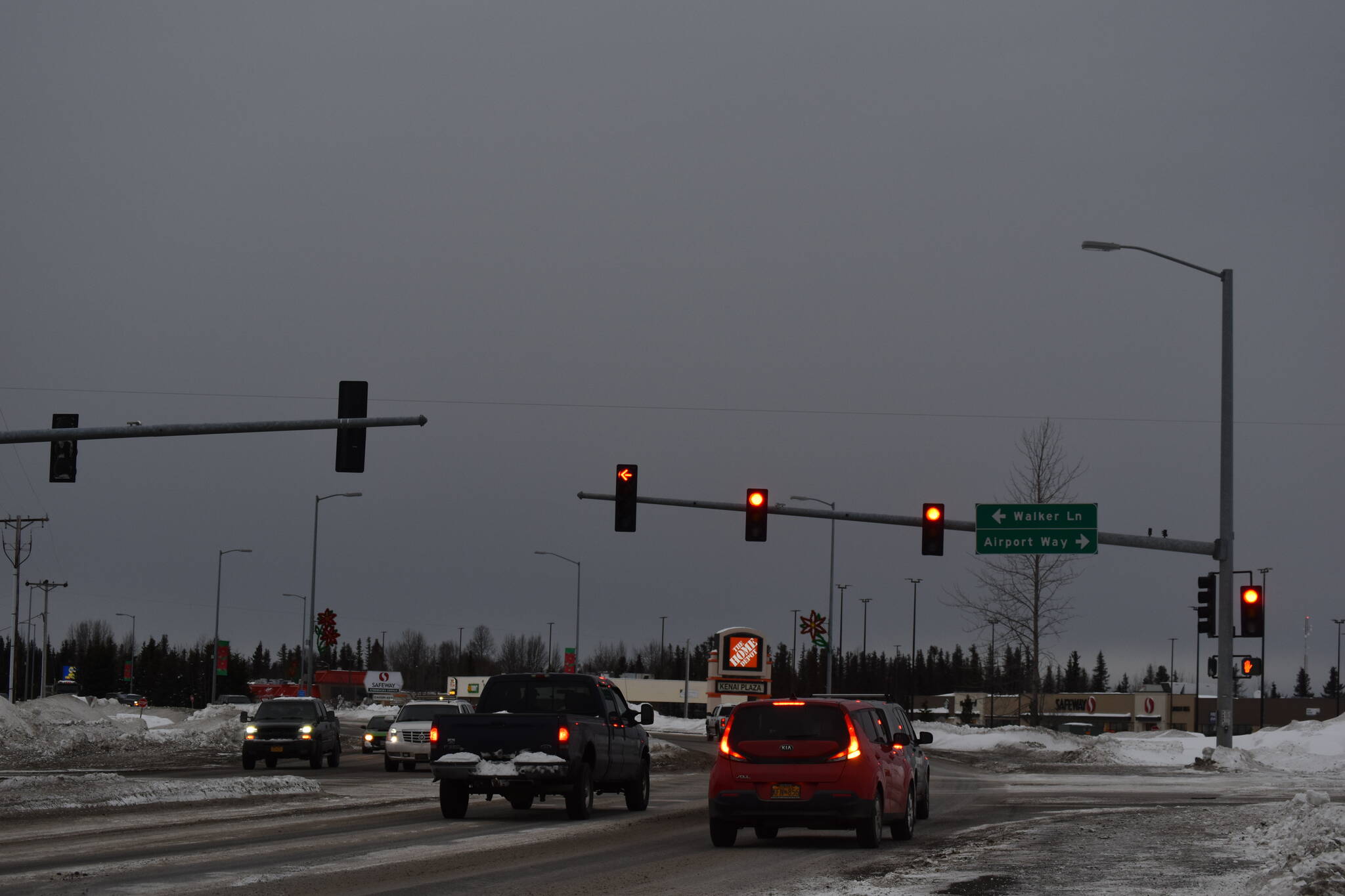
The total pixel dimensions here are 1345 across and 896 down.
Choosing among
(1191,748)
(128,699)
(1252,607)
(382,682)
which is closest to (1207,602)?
(1252,607)

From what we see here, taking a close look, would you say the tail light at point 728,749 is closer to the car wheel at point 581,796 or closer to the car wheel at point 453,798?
the car wheel at point 581,796

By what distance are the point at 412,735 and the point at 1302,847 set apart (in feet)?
89.9

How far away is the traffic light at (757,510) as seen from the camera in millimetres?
35500

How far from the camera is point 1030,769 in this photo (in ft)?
143

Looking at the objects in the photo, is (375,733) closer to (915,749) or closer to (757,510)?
(757,510)

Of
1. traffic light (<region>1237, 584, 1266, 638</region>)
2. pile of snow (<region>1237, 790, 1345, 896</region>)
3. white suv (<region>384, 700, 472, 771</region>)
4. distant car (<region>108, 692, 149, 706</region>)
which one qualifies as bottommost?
distant car (<region>108, 692, 149, 706</region>)

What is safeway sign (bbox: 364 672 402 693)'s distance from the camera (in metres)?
154

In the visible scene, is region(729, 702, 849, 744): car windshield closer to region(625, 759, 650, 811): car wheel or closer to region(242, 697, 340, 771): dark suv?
region(625, 759, 650, 811): car wheel

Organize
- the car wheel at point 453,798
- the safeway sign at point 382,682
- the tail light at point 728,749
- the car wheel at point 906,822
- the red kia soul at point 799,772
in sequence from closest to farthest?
the red kia soul at point 799,772 → the tail light at point 728,749 → the car wheel at point 906,822 → the car wheel at point 453,798 → the safeway sign at point 382,682

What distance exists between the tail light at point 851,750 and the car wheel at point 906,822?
1.92 meters

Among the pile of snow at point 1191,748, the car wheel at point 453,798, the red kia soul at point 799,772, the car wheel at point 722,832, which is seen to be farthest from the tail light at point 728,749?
the pile of snow at point 1191,748

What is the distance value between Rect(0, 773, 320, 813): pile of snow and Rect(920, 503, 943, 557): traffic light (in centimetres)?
1552

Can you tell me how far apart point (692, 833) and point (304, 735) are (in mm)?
20358

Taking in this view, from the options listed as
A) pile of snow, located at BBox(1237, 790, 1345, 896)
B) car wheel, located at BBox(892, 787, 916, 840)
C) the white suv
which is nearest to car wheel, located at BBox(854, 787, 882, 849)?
car wheel, located at BBox(892, 787, 916, 840)
